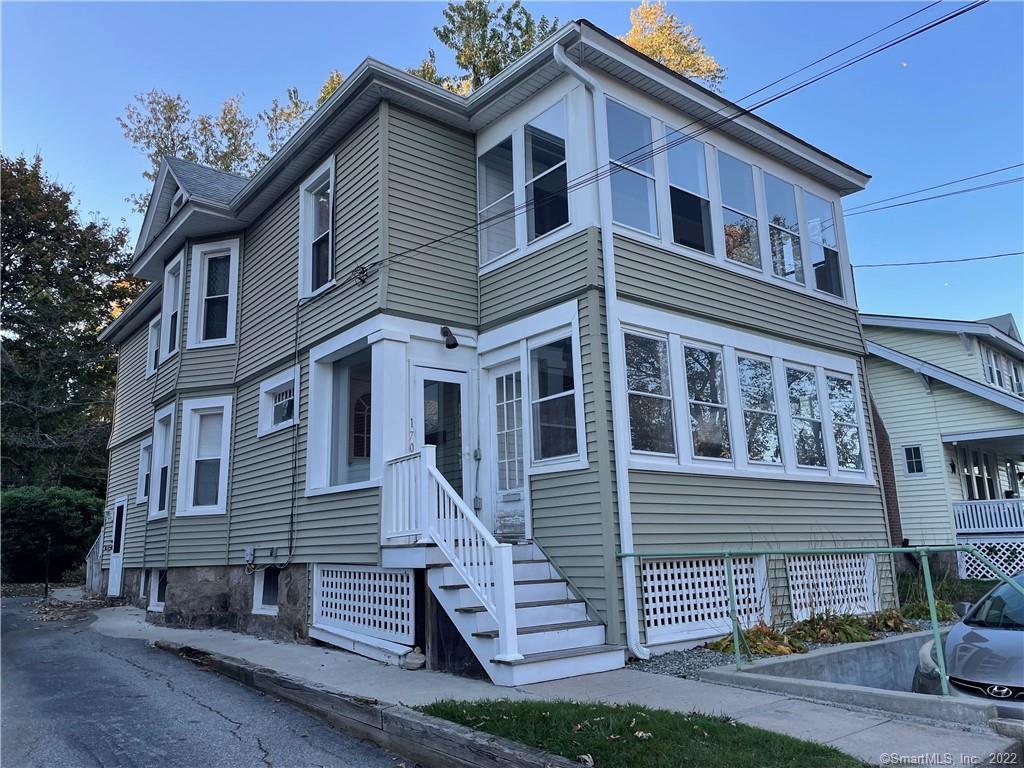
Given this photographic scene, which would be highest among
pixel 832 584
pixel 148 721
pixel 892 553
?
pixel 892 553

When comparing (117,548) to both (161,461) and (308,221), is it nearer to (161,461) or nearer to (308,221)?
(161,461)

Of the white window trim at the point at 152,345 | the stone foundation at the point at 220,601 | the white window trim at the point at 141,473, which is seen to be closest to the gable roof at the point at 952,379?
the stone foundation at the point at 220,601

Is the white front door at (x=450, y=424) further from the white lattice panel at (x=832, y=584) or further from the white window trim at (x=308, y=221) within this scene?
the white lattice panel at (x=832, y=584)

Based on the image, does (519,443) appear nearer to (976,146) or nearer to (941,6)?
(941,6)

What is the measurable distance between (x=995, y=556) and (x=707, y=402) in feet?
44.8

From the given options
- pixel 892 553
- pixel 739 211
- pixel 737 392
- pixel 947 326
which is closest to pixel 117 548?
pixel 737 392

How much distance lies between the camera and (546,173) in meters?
8.70

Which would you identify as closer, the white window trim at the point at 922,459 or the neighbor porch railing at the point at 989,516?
the neighbor porch railing at the point at 989,516

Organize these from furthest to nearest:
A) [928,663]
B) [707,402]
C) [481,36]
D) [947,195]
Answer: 1. [481,36]
2. [947,195]
3. [707,402]
4. [928,663]

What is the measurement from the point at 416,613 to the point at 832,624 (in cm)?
487

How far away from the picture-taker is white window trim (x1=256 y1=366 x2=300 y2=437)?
1000 centimetres

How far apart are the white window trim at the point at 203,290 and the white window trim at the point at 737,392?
745 cm

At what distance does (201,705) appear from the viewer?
6.02 metres

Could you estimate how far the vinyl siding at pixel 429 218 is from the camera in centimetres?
859
